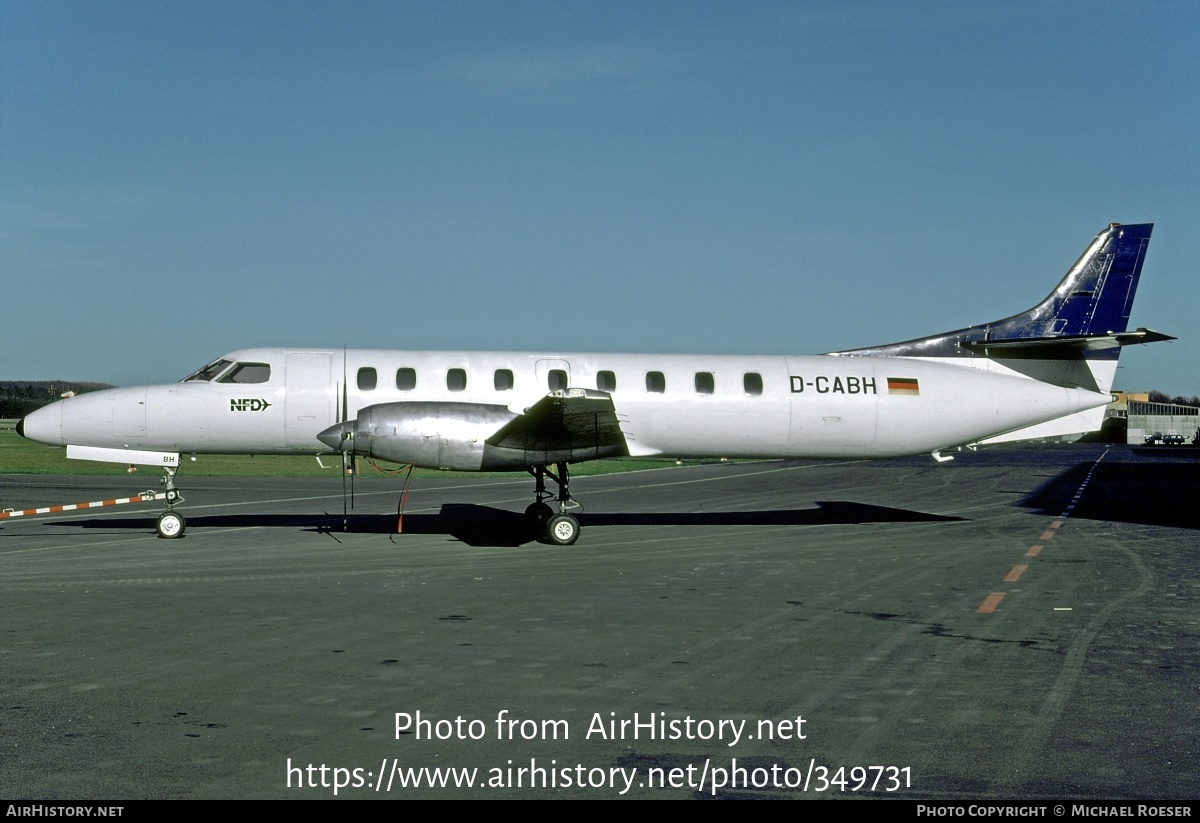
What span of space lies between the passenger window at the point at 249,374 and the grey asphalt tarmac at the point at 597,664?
280cm

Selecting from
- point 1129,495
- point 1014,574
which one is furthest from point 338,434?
point 1129,495

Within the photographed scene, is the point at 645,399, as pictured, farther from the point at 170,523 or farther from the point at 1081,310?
the point at 1081,310

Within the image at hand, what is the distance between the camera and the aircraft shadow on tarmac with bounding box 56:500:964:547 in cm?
2023

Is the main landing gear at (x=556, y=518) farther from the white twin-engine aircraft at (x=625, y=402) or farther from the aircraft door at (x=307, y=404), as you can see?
the aircraft door at (x=307, y=404)

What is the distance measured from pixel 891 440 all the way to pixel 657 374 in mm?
4935

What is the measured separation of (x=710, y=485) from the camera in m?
35.5

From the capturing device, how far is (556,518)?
18.2 meters

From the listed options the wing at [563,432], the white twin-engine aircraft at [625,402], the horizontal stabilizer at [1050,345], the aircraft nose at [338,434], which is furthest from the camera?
the horizontal stabilizer at [1050,345]

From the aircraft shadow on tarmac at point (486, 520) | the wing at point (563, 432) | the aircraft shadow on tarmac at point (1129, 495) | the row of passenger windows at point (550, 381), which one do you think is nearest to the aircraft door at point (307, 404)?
the row of passenger windows at point (550, 381)

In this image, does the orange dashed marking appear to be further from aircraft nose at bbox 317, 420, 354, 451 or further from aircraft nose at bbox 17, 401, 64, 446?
aircraft nose at bbox 17, 401, 64, 446

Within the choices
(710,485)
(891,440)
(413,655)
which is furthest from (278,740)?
(710,485)

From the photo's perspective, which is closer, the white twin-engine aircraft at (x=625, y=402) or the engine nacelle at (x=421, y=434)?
the engine nacelle at (x=421, y=434)

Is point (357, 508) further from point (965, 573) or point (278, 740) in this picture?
point (278, 740)

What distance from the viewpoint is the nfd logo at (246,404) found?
18830 millimetres
